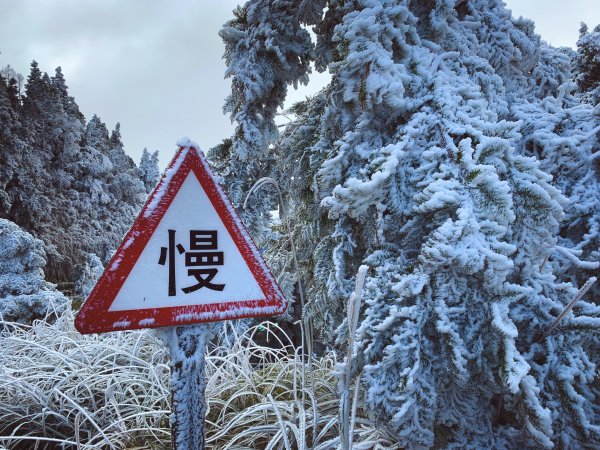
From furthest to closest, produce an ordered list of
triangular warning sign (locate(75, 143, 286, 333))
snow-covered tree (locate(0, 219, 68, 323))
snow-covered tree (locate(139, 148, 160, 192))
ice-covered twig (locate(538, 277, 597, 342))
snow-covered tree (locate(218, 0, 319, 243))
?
snow-covered tree (locate(139, 148, 160, 192)), snow-covered tree (locate(0, 219, 68, 323)), snow-covered tree (locate(218, 0, 319, 243)), ice-covered twig (locate(538, 277, 597, 342)), triangular warning sign (locate(75, 143, 286, 333))

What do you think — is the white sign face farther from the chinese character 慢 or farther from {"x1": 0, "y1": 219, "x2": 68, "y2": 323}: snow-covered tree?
{"x1": 0, "y1": 219, "x2": 68, "y2": 323}: snow-covered tree

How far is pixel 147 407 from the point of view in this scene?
2084mm

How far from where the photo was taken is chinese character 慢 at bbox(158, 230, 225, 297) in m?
1.18

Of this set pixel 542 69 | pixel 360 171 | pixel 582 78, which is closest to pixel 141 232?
pixel 360 171

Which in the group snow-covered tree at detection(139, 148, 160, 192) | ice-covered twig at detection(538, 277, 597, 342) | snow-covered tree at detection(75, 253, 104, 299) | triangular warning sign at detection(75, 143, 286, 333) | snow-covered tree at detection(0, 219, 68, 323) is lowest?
ice-covered twig at detection(538, 277, 597, 342)

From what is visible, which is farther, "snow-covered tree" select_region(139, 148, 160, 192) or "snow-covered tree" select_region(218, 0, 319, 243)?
"snow-covered tree" select_region(139, 148, 160, 192)

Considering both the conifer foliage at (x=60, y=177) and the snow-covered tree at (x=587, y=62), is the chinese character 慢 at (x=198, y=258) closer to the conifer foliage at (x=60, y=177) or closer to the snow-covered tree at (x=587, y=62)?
the snow-covered tree at (x=587, y=62)

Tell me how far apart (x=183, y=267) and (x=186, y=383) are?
1.21 feet

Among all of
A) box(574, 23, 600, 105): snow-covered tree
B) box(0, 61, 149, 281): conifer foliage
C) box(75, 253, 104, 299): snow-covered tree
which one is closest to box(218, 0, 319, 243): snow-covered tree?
box(574, 23, 600, 105): snow-covered tree

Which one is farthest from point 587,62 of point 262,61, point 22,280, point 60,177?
point 60,177

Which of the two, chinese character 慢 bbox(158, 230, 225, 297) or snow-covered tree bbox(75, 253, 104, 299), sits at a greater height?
snow-covered tree bbox(75, 253, 104, 299)

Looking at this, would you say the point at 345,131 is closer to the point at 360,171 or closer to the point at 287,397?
the point at 360,171

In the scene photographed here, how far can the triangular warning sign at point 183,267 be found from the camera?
43.5 inches

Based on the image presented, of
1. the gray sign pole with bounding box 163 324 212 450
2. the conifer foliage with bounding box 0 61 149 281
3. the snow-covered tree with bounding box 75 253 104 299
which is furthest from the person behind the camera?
the conifer foliage with bounding box 0 61 149 281
